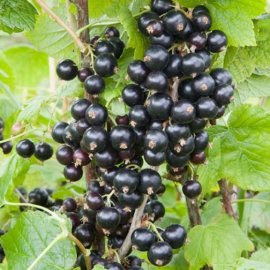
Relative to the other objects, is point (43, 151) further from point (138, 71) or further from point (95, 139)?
point (138, 71)

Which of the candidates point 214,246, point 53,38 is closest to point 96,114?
point 53,38

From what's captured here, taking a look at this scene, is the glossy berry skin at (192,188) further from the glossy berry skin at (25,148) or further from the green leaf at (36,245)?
the glossy berry skin at (25,148)

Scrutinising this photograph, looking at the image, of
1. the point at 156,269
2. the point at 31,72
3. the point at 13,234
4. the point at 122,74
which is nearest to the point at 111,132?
the point at 122,74

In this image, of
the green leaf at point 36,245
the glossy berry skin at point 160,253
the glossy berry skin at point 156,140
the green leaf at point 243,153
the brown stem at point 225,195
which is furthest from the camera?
the brown stem at point 225,195

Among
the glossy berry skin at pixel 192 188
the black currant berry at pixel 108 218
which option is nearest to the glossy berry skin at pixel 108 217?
the black currant berry at pixel 108 218

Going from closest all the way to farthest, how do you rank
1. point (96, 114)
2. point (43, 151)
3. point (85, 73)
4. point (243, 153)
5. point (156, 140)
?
1. point (156, 140)
2. point (96, 114)
3. point (85, 73)
4. point (243, 153)
5. point (43, 151)

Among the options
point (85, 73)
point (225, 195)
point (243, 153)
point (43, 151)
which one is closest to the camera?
point (85, 73)
